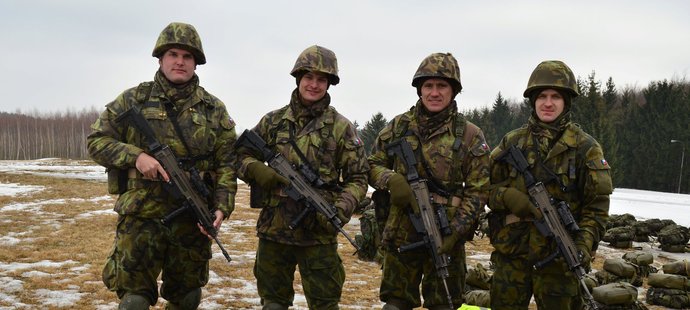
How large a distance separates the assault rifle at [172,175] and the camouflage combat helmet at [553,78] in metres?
3.08

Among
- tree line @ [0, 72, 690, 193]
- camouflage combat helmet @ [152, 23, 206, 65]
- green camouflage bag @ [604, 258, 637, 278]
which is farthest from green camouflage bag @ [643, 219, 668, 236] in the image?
tree line @ [0, 72, 690, 193]

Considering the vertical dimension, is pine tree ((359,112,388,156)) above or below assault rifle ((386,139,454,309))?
above

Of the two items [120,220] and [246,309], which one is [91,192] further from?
[120,220]

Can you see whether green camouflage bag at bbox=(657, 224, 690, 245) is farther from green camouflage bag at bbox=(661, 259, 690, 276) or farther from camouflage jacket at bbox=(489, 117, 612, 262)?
camouflage jacket at bbox=(489, 117, 612, 262)

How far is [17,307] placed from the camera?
245 inches

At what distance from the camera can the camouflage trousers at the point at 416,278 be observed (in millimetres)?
4488

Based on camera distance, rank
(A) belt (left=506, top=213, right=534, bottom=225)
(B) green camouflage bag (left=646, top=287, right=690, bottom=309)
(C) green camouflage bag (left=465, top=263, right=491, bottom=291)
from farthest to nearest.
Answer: (C) green camouflage bag (left=465, top=263, right=491, bottom=291)
(B) green camouflage bag (left=646, top=287, right=690, bottom=309)
(A) belt (left=506, top=213, right=534, bottom=225)

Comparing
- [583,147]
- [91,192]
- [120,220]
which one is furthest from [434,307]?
[91,192]

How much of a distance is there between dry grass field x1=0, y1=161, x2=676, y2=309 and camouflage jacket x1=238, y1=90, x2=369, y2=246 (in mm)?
2633

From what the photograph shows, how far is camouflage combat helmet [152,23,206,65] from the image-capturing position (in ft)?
14.1

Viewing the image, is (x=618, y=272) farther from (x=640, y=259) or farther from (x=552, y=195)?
(x=552, y=195)

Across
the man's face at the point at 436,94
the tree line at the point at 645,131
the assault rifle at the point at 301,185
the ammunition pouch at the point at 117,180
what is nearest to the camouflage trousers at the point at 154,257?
the ammunition pouch at the point at 117,180

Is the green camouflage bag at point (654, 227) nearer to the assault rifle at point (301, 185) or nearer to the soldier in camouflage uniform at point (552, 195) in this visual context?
the soldier in camouflage uniform at point (552, 195)

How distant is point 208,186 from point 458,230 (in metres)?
2.18
